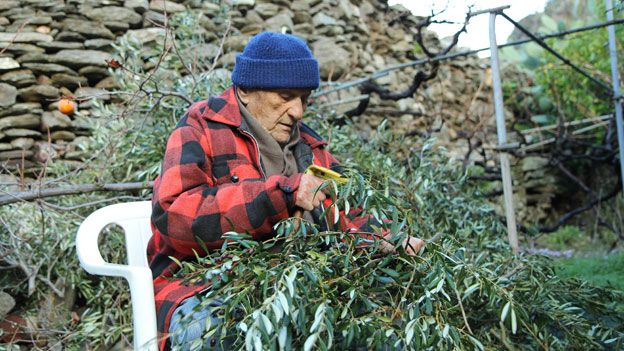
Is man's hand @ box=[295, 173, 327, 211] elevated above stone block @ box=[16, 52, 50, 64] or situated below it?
below

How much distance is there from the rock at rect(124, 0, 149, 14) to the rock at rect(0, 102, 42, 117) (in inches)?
48.6

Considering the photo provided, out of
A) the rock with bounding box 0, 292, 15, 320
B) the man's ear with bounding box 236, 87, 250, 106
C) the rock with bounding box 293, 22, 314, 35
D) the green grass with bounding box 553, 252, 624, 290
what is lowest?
the green grass with bounding box 553, 252, 624, 290

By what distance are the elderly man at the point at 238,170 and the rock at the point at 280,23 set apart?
3.05 m

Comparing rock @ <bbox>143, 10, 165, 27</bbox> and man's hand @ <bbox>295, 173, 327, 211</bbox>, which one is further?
rock @ <bbox>143, 10, 165, 27</bbox>

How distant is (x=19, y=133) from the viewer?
399 cm

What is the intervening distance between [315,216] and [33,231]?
2192 mm

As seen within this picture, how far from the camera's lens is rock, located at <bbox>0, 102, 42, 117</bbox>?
13.1ft

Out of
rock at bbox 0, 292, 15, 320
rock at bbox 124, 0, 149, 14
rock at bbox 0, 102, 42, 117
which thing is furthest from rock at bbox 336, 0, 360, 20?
rock at bbox 0, 292, 15, 320

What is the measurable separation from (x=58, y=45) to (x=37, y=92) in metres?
0.48

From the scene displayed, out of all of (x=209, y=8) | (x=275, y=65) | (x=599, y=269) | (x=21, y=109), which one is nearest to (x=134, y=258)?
(x=275, y=65)

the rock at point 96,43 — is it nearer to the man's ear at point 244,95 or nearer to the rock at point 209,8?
the rock at point 209,8

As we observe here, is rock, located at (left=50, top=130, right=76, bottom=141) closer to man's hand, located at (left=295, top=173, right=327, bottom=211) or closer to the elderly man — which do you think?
the elderly man

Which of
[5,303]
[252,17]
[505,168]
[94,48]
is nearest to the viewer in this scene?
[505,168]

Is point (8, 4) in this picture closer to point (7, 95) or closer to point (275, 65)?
point (7, 95)
